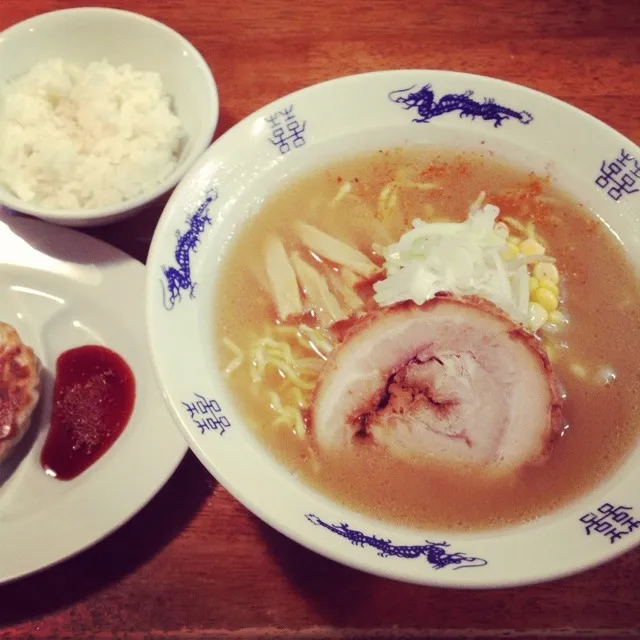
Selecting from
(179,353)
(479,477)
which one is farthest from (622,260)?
(179,353)

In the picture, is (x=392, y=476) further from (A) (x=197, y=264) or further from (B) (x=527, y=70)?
(B) (x=527, y=70)

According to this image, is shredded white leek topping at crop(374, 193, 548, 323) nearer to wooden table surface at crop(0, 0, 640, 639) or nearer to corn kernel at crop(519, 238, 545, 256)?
corn kernel at crop(519, 238, 545, 256)

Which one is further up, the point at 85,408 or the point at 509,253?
the point at 509,253

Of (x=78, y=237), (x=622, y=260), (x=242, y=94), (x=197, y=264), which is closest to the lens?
(x=197, y=264)

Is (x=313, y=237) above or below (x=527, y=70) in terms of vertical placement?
below

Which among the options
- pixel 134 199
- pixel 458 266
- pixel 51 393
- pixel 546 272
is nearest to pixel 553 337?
pixel 546 272

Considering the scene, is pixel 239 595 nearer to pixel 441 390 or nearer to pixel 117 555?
pixel 117 555

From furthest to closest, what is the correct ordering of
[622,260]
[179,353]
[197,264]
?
[622,260] < [197,264] < [179,353]
